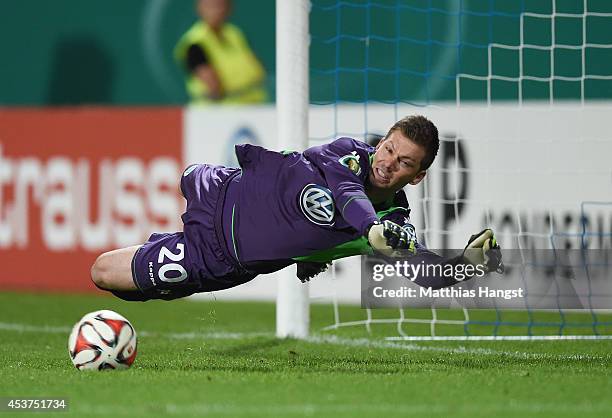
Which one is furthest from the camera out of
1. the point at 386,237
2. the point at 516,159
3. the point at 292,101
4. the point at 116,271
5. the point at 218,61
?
the point at 218,61

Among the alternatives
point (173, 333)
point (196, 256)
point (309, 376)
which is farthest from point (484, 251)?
point (173, 333)

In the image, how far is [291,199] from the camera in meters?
6.09

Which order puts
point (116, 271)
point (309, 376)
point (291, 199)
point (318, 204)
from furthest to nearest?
1. point (116, 271)
2. point (291, 199)
3. point (318, 204)
4. point (309, 376)

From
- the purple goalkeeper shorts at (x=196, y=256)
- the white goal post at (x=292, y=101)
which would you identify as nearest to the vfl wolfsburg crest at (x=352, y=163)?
the purple goalkeeper shorts at (x=196, y=256)

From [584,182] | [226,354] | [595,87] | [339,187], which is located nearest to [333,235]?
[339,187]

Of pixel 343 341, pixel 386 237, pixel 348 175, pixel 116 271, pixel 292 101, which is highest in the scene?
pixel 292 101

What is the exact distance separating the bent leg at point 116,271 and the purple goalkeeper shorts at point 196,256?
0.06 m

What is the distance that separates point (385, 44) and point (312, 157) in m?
5.94

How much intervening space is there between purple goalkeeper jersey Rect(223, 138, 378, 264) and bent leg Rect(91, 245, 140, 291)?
60 cm

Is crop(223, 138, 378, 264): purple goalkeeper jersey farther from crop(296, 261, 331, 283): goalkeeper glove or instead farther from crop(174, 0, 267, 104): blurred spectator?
crop(174, 0, 267, 104): blurred spectator

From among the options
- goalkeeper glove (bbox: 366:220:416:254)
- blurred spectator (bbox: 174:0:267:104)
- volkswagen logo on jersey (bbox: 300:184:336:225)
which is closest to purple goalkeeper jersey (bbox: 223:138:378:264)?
volkswagen logo on jersey (bbox: 300:184:336:225)

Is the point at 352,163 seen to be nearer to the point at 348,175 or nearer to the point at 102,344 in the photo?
the point at 348,175

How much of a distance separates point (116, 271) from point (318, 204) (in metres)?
1.26

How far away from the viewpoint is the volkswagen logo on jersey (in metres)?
5.91
